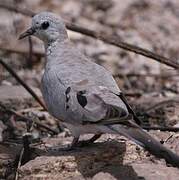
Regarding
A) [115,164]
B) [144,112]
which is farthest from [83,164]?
[144,112]

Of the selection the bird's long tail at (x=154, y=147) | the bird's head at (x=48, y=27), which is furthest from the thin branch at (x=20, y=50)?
the bird's long tail at (x=154, y=147)

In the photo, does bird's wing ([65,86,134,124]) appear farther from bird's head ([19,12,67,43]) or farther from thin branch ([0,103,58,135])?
thin branch ([0,103,58,135])

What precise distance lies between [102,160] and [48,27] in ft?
4.03

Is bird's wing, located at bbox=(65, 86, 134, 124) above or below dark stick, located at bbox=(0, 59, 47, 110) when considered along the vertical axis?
below

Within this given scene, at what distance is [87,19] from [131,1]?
2.58 ft

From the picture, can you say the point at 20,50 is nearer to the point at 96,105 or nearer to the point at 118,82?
the point at 118,82

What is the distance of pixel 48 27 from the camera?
18.0 ft

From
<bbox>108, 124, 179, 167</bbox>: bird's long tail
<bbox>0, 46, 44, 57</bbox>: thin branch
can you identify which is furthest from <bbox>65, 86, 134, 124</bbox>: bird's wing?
<bbox>0, 46, 44, 57</bbox>: thin branch

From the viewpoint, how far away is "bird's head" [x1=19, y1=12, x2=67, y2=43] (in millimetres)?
5484

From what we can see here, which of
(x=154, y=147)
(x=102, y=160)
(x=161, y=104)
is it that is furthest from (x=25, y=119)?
(x=154, y=147)

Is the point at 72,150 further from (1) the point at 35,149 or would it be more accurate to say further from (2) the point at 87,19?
(2) the point at 87,19

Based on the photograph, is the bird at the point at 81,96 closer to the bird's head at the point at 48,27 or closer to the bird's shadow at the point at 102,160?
the bird's head at the point at 48,27

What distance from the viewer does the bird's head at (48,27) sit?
18.0 feet

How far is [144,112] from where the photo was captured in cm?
658
